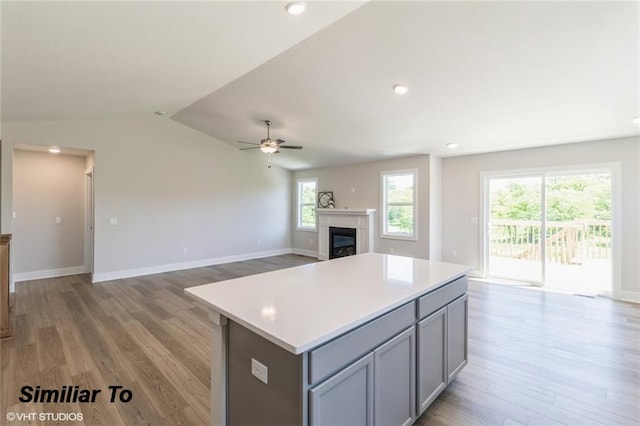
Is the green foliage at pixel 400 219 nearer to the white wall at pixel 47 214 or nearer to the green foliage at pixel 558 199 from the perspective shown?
the green foliage at pixel 558 199

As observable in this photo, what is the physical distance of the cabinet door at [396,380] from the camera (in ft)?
4.93

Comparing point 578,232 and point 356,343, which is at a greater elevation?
point 578,232

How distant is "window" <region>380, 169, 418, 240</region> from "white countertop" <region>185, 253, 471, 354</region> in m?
3.89

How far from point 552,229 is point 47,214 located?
30.1ft

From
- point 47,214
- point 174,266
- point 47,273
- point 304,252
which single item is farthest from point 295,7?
point 304,252

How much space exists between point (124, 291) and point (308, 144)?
4258 millimetres

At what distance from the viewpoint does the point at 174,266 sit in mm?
6371

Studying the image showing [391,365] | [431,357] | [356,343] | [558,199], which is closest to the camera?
[356,343]

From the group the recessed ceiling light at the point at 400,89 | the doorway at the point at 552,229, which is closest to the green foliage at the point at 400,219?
the doorway at the point at 552,229

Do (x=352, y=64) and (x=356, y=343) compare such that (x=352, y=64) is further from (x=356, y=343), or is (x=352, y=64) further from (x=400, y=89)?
(x=356, y=343)

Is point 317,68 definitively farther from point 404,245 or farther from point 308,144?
point 404,245

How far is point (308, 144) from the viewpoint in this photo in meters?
6.18

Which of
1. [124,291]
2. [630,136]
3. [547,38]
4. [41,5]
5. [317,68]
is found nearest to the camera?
[41,5]

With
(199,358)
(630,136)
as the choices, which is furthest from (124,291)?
(630,136)
